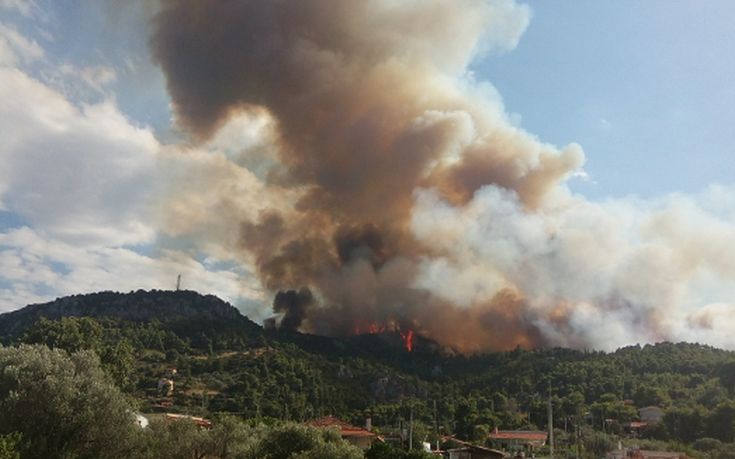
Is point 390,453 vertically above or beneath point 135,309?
beneath

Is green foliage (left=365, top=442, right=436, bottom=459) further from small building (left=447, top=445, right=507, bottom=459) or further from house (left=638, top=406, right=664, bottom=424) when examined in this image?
house (left=638, top=406, right=664, bottom=424)

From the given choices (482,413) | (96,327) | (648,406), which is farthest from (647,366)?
(96,327)

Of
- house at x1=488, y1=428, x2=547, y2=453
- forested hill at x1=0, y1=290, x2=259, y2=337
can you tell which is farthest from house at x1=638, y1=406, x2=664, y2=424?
forested hill at x1=0, y1=290, x2=259, y2=337

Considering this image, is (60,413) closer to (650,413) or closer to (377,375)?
(650,413)

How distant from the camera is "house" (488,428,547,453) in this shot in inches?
3007

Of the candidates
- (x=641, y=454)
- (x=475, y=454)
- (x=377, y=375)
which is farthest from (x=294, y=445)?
(x=377, y=375)

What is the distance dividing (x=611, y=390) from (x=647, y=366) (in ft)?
68.3

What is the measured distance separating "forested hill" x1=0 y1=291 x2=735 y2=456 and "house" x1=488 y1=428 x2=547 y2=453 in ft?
9.39

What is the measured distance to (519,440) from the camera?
78.9 metres

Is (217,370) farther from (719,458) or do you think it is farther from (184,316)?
(719,458)

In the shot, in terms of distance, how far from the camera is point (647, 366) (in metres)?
128

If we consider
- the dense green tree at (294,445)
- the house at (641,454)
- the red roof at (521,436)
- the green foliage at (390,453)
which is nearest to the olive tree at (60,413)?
the dense green tree at (294,445)

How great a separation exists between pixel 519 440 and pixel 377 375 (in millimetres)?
59526

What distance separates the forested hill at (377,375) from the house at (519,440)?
2.86 meters
